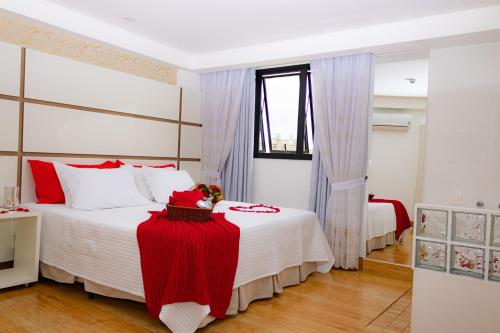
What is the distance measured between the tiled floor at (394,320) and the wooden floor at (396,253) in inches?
33.6

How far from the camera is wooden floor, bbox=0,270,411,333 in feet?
8.30

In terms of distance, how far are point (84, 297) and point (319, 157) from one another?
104 inches

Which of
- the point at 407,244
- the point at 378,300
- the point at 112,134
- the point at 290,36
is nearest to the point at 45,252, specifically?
the point at 112,134

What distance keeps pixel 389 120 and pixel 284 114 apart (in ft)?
4.23

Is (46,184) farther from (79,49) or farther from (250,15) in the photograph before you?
(250,15)

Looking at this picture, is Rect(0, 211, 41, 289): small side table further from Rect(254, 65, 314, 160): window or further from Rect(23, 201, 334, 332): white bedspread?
Rect(254, 65, 314, 160): window

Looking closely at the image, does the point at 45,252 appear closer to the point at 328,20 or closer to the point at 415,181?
the point at 328,20

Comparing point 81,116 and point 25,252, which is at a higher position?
point 81,116

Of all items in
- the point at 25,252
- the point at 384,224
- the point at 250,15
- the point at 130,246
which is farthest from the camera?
the point at 384,224

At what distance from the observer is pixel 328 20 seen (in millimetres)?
3719

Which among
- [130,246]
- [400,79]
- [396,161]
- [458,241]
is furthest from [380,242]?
[130,246]

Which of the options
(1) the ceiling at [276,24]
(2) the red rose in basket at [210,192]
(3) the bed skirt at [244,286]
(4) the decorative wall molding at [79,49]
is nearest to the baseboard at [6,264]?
(3) the bed skirt at [244,286]

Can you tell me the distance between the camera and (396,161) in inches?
163

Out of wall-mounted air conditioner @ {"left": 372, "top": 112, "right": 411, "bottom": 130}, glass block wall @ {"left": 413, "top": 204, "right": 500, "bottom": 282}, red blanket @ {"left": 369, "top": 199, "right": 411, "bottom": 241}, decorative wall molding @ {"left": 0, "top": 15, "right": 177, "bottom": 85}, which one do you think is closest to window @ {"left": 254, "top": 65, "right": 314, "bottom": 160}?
wall-mounted air conditioner @ {"left": 372, "top": 112, "right": 411, "bottom": 130}
